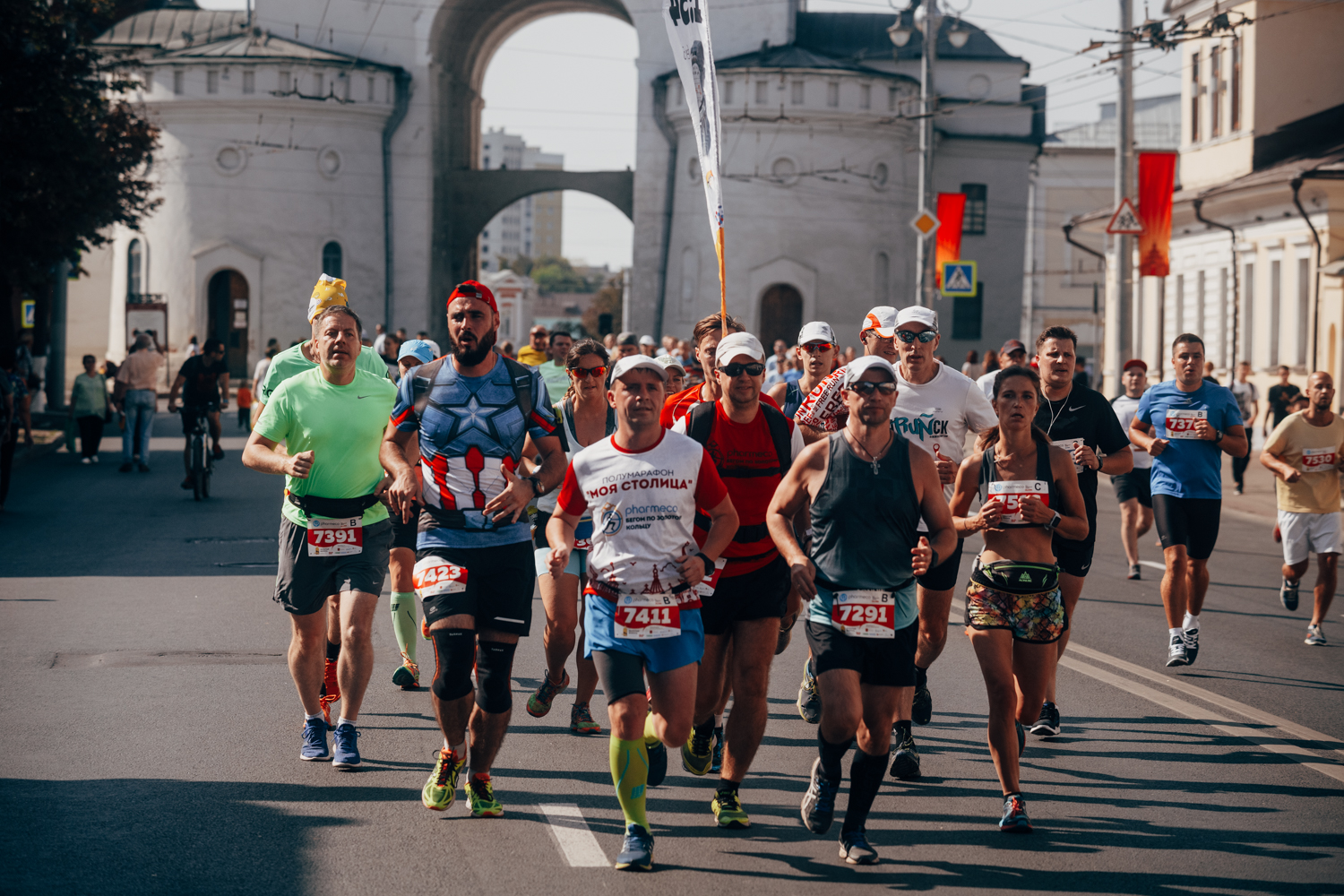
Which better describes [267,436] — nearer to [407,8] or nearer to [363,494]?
[363,494]

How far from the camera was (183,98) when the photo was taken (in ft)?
170

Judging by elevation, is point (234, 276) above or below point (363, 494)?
above

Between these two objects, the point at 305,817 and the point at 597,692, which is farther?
the point at 597,692

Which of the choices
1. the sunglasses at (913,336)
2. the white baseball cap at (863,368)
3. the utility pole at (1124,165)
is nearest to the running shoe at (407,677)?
the sunglasses at (913,336)

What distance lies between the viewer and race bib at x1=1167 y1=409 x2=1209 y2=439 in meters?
9.80

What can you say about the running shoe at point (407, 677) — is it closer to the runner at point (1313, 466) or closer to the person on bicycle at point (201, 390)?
the runner at point (1313, 466)

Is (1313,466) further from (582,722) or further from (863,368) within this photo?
(863,368)

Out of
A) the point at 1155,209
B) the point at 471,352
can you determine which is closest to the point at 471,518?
the point at 471,352

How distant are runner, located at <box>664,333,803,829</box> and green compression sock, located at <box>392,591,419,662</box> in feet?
8.15

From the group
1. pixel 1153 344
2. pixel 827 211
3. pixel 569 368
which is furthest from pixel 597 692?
pixel 827 211

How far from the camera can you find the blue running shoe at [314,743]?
693 cm

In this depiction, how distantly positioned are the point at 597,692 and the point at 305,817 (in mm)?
2945

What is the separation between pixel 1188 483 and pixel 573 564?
Result: 438cm

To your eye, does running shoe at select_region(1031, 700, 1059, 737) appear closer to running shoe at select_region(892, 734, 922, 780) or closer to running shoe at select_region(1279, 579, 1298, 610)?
running shoe at select_region(892, 734, 922, 780)
